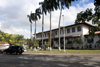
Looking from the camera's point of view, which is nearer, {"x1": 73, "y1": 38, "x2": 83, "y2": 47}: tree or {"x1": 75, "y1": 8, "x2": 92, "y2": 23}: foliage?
{"x1": 75, "y1": 8, "x2": 92, "y2": 23}: foliage

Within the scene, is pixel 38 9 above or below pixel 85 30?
above

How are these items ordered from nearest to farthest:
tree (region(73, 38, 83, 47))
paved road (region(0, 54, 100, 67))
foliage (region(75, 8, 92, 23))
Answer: paved road (region(0, 54, 100, 67))
foliage (region(75, 8, 92, 23))
tree (region(73, 38, 83, 47))

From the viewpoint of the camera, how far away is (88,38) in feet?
108

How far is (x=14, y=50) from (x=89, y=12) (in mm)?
15174

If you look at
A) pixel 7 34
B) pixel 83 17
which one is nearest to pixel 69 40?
pixel 83 17

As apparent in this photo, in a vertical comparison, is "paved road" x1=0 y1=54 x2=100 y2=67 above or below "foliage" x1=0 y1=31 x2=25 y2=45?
below

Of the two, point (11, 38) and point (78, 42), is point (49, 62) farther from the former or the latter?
point (11, 38)

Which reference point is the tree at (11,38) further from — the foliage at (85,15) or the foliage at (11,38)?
the foliage at (85,15)

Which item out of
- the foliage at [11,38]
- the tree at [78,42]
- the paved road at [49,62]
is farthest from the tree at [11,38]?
the paved road at [49,62]

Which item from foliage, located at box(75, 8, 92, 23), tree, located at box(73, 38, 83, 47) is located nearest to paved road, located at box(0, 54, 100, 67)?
foliage, located at box(75, 8, 92, 23)

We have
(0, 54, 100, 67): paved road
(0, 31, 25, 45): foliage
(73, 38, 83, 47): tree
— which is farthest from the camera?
(0, 31, 25, 45): foliage

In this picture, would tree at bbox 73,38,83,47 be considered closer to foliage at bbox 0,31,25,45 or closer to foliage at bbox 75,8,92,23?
foliage at bbox 75,8,92,23

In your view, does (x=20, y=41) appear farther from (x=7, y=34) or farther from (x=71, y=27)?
(x=71, y=27)

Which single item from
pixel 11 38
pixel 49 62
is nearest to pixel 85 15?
pixel 49 62
